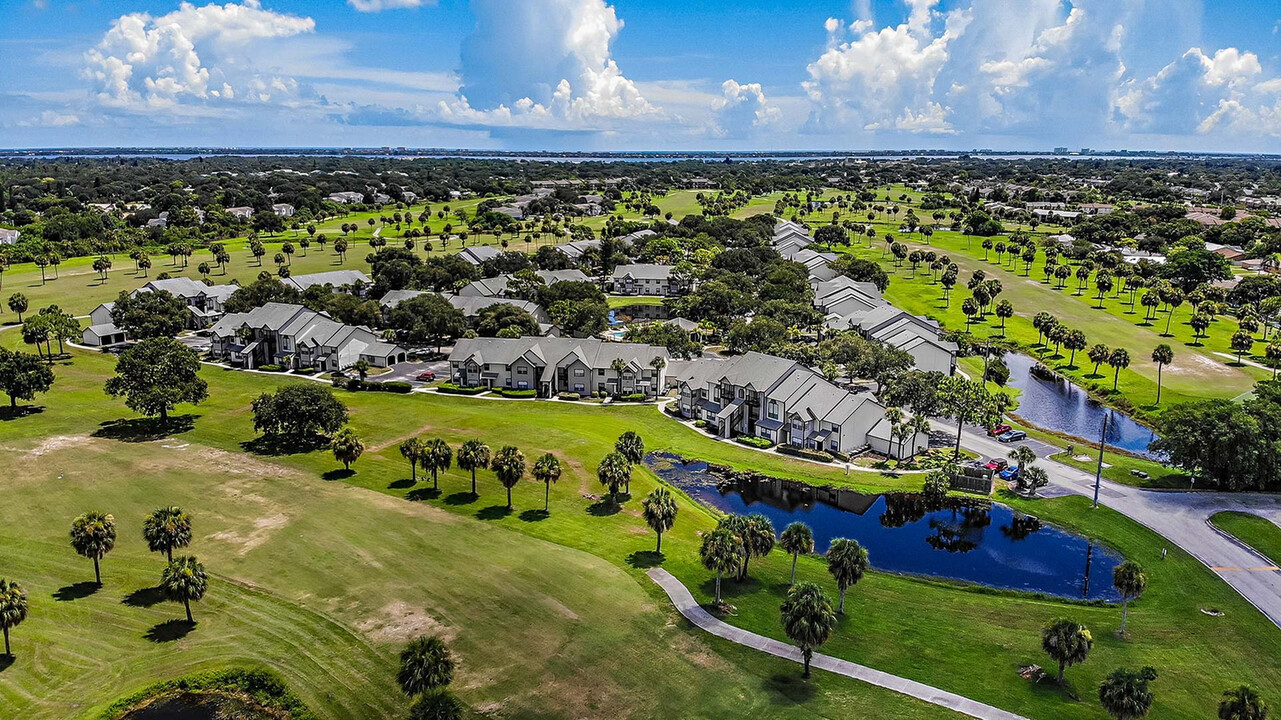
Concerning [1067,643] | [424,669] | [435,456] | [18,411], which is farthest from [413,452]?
[1067,643]

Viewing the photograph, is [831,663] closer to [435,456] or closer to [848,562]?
[848,562]

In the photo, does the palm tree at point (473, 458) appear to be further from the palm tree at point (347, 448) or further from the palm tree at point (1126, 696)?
the palm tree at point (1126, 696)

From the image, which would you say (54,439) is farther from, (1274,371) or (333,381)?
(1274,371)

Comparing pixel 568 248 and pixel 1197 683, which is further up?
pixel 568 248

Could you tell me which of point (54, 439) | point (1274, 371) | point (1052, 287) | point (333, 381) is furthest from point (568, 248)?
point (1274, 371)

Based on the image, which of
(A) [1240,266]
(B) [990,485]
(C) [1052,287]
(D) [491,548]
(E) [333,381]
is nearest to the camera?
(D) [491,548]

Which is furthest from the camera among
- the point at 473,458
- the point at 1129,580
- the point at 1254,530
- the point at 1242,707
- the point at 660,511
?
the point at 473,458

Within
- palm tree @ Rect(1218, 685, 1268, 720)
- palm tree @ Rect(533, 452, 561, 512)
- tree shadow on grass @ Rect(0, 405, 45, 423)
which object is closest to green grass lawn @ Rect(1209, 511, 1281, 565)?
palm tree @ Rect(1218, 685, 1268, 720)
